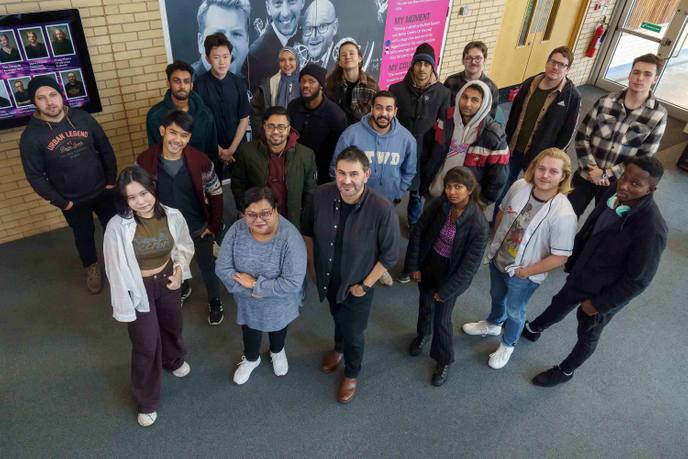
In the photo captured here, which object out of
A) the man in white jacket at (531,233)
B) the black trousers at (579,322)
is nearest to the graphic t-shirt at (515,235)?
the man in white jacket at (531,233)

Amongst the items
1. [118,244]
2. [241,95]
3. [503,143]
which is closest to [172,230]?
[118,244]

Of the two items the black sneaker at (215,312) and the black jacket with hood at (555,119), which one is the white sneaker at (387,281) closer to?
the black sneaker at (215,312)

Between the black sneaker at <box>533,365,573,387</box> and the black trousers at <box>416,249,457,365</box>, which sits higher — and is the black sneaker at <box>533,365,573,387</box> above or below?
below

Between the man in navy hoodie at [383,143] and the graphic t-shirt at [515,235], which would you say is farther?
the man in navy hoodie at [383,143]

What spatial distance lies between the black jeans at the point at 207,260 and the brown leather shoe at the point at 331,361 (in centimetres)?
108

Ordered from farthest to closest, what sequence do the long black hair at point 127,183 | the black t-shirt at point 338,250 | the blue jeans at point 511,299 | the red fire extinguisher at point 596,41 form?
the red fire extinguisher at point 596,41 → the blue jeans at point 511,299 → the black t-shirt at point 338,250 → the long black hair at point 127,183

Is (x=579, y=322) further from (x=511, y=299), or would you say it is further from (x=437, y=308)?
(x=437, y=308)

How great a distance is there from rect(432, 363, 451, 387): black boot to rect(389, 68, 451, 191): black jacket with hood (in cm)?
212

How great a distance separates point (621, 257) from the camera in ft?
9.61

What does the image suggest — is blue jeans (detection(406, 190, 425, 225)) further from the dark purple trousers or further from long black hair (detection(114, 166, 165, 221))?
long black hair (detection(114, 166, 165, 221))

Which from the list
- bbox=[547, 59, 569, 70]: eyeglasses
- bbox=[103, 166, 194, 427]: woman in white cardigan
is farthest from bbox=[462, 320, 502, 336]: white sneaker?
bbox=[547, 59, 569, 70]: eyeglasses

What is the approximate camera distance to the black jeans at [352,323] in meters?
3.08

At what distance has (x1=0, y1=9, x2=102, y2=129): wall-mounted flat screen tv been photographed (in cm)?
372

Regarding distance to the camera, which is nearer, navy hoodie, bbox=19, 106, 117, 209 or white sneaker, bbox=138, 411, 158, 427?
white sneaker, bbox=138, 411, 158, 427
